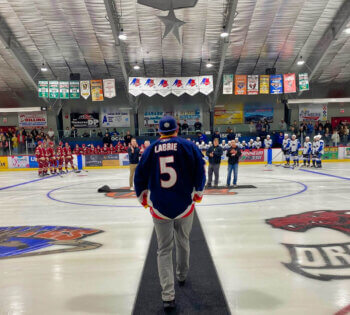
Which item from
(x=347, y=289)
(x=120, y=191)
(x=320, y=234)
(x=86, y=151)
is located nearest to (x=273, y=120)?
(x=86, y=151)

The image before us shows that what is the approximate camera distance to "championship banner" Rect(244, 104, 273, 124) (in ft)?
89.5

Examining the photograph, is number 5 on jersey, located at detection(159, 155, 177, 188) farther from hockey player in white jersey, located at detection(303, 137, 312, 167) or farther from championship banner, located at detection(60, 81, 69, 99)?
championship banner, located at detection(60, 81, 69, 99)

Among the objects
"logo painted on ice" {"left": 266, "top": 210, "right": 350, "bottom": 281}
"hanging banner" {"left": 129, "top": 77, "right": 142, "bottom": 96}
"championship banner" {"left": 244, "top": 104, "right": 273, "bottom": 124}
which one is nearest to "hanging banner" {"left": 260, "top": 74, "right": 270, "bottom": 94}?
"championship banner" {"left": 244, "top": 104, "right": 273, "bottom": 124}

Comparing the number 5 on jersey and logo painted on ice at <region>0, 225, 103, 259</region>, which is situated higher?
the number 5 on jersey

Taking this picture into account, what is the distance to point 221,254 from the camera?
13.6 feet

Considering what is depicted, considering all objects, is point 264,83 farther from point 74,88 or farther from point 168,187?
point 168,187

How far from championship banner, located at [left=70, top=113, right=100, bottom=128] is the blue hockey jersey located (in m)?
25.6

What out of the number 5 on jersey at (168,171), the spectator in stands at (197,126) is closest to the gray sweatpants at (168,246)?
the number 5 on jersey at (168,171)

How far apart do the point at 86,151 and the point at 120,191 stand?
12.2 m

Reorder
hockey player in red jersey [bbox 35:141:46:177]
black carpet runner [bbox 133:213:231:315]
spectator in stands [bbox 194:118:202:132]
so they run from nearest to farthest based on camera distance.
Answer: black carpet runner [bbox 133:213:231:315]
hockey player in red jersey [bbox 35:141:46:177]
spectator in stands [bbox 194:118:202:132]

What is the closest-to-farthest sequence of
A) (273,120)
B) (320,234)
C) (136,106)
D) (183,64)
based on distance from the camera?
1. (320,234)
2. (183,64)
3. (136,106)
4. (273,120)

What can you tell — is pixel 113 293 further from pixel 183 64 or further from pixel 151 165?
pixel 183 64

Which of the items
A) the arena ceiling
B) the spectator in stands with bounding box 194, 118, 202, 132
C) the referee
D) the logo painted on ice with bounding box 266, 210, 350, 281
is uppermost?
the arena ceiling

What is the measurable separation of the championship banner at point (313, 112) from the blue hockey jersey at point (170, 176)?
2762cm
